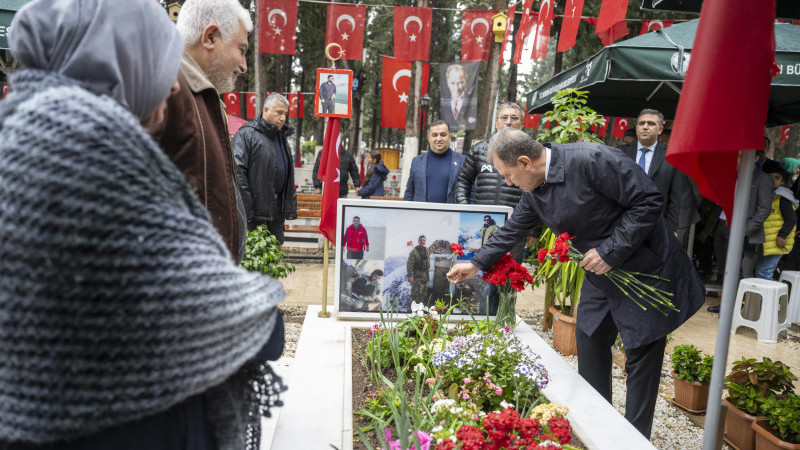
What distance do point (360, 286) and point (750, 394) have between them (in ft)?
8.51

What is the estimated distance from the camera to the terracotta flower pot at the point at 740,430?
A: 3002 mm

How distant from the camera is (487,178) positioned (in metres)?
4.94

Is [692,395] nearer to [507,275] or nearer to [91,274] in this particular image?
[507,275]

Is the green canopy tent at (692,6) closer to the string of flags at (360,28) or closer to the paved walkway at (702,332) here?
the paved walkway at (702,332)

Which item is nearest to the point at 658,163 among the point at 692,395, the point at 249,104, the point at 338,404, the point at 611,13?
the point at 611,13

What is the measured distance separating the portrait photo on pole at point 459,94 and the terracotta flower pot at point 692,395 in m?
8.57

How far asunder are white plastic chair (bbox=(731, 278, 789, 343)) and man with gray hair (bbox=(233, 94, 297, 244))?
485 centimetres

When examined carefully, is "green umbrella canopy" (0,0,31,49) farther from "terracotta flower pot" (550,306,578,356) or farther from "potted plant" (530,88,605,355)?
"terracotta flower pot" (550,306,578,356)

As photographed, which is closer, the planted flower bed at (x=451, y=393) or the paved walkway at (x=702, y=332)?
the planted flower bed at (x=451, y=393)

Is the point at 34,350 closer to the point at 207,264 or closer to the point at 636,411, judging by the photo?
the point at 207,264

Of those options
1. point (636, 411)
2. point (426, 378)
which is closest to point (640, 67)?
point (636, 411)

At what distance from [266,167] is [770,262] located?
587 cm

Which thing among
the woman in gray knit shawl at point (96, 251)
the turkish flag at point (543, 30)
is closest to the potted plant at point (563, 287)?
the woman in gray knit shawl at point (96, 251)

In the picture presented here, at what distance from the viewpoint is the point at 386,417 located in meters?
2.52
